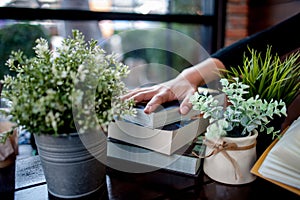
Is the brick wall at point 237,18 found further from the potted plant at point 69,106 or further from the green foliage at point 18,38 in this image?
the potted plant at point 69,106

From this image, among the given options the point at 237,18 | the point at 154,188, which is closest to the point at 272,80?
the point at 154,188

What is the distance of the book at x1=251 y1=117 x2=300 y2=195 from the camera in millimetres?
541

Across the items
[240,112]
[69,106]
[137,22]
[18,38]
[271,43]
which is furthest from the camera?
[137,22]

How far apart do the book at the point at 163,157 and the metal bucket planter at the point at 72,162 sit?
0.11 metres

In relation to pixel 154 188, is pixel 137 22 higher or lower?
higher

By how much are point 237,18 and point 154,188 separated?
79.3 inches

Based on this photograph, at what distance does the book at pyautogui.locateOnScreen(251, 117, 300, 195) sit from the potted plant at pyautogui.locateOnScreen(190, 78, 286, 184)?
0.03 meters

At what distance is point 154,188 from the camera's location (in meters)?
0.60

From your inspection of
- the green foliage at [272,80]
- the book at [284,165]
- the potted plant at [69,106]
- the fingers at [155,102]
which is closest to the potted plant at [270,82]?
the green foliage at [272,80]

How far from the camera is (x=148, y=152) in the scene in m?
0.64

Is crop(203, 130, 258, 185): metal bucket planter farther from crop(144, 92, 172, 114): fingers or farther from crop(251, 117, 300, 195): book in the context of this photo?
crop(144, 92, 172, 114): fingers

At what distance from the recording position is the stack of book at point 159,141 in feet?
2.01

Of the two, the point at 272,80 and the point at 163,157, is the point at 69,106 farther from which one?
the point at 272,80

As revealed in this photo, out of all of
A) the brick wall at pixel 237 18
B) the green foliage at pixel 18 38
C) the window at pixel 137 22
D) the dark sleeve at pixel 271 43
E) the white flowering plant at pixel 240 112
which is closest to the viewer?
the white flowering plant at pixel 240 112
